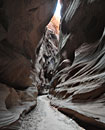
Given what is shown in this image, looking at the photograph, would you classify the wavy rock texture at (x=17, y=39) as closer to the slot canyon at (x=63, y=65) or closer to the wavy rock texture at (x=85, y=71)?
the slot canyon at (x=63, y=65)

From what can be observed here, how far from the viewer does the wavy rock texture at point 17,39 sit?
14.1 ft

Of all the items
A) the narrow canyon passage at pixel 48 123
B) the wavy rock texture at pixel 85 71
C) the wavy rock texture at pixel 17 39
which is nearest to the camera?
the narrow canyon passage at pixel 48 123

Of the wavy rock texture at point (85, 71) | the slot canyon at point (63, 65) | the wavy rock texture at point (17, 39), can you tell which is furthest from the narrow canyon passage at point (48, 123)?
the wavy rock texture at point (17, 39)

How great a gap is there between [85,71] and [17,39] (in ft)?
14.7

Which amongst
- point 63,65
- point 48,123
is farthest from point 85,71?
point 63,65

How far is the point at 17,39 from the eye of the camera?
5.79 meters

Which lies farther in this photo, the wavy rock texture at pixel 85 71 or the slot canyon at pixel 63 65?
the wavy rock texture at pixel 85 71

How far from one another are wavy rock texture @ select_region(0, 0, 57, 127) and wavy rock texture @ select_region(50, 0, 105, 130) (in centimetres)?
215

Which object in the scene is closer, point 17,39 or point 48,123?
point 48,123

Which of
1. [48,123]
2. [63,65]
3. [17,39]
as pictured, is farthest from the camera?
[63,65]

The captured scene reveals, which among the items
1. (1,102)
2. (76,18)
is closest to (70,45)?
(76,18)

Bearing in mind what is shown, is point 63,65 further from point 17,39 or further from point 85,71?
point 17,39

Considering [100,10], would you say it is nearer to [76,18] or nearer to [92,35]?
[92,35]

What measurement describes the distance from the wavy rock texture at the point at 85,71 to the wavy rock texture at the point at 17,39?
2151 mm
